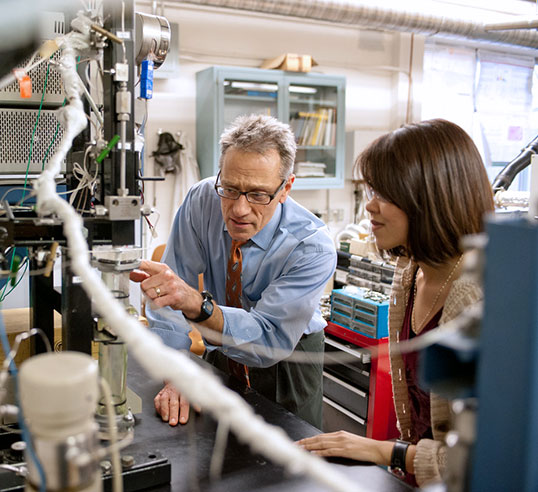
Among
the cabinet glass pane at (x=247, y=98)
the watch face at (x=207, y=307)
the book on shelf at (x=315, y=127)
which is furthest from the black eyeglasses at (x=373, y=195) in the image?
the book on shelf at (x=315, y=127)

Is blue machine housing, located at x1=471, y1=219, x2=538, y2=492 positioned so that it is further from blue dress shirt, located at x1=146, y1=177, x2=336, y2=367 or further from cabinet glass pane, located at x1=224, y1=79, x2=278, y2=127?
cabinet glass pane, located at x1=224, y1=79, x2=278, y2=127

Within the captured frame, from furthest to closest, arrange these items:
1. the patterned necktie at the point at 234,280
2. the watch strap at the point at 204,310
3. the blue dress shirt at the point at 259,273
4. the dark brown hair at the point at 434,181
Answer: the patterned necktie at the point at 234,280
the blue dress shirt at the point at 259,273
the watch strap at the point at 204,310
the dark brown hair at the point at 434,181

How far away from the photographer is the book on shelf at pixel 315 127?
416cm

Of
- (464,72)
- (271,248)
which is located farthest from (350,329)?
(464,72)

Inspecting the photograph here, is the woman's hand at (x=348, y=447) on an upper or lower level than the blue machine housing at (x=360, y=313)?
upper

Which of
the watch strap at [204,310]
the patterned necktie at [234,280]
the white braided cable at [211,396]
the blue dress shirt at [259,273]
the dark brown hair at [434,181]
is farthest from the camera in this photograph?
the patterned necktie at [234,280]

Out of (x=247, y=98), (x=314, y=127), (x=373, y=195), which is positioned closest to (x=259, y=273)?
(x=373, y=195)

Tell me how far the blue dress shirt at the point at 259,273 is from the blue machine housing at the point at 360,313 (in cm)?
88

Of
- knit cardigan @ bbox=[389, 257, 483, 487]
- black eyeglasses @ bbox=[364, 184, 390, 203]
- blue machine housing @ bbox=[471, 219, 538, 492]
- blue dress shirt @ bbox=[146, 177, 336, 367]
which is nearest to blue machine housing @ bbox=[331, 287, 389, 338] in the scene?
blue dress shirt @ bbox=[146, 177, 336, 367]

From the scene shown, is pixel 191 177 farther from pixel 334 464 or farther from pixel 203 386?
pixel 203 386

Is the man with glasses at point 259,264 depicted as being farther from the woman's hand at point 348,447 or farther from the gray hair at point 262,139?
the woman's hand at point 348,447

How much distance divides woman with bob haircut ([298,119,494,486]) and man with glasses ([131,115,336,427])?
0.33 m

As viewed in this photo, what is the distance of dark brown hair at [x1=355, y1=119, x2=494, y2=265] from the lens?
122 centimetres

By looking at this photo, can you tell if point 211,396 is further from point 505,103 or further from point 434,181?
point 505,103
